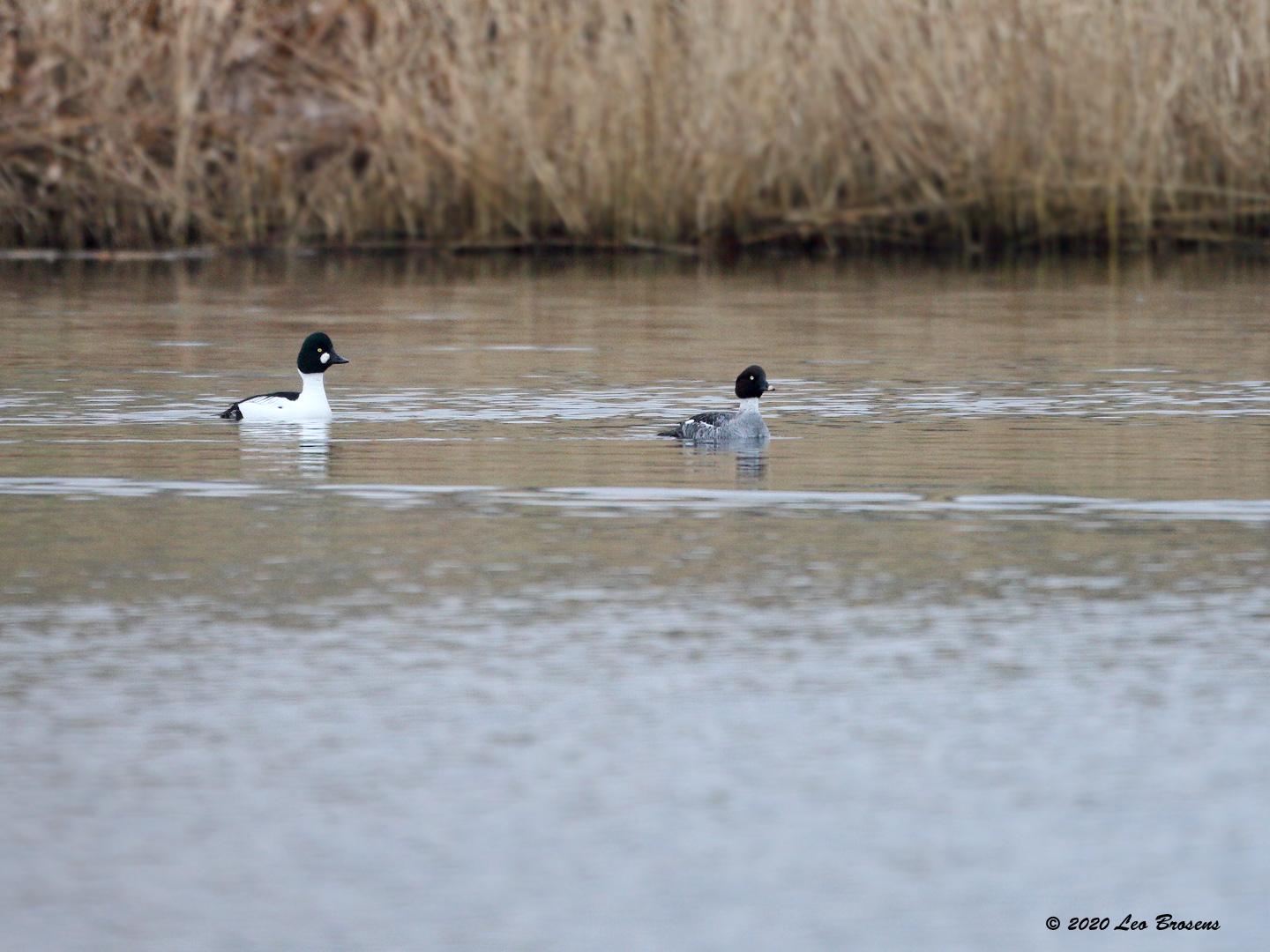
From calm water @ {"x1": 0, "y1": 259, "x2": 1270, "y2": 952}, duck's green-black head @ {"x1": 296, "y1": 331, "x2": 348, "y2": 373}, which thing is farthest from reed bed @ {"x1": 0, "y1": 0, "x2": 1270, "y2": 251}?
duck's green-black head @ {"x1": 296, "y1": 331, "x2": 348, "y2": 373}

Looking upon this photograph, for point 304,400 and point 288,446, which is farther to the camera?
point 304,400

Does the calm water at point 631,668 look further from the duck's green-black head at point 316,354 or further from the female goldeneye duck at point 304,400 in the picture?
the duck's green-black head at point 316,354

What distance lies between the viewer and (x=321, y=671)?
6.17 meters

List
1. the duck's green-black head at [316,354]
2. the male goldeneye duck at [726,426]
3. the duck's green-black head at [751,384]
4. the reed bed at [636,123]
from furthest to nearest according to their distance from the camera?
1. the reed bed at [636,123]
2. the duck's green-black head at [316,354]
3. the duck's green-black head at [751,384]
4. the male goldeneye duck at [726,426]

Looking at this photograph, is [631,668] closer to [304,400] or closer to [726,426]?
[726,426]

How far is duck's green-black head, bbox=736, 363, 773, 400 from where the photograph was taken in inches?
421

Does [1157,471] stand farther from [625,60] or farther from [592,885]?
[625,60]

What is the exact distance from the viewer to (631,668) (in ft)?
20.4

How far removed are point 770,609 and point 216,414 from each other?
203 inches

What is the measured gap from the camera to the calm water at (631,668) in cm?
463

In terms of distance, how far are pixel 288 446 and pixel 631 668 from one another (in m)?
4.59

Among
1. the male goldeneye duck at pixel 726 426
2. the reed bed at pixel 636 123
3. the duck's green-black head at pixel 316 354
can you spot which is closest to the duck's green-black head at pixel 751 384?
the male goldeneye duck at pixel 726 426

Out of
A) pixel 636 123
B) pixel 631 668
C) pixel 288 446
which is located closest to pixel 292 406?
pixel 288 446

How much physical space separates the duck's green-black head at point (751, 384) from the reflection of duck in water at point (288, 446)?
1.55 m
